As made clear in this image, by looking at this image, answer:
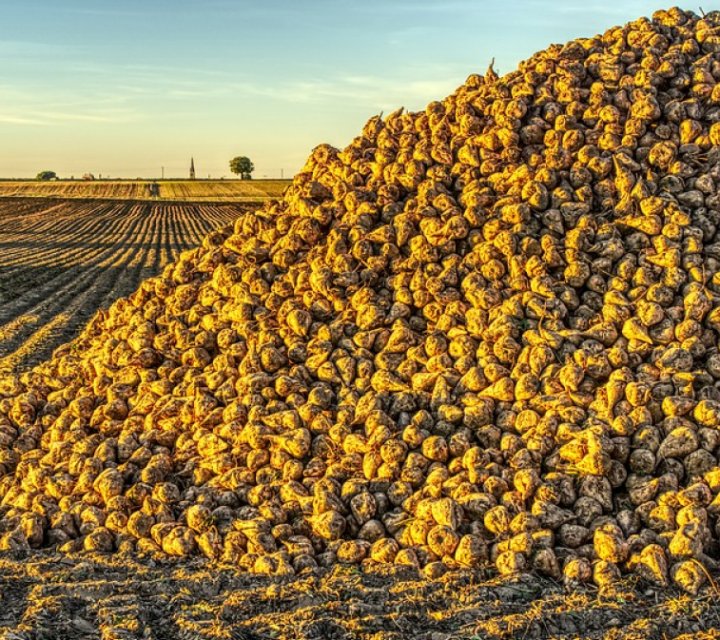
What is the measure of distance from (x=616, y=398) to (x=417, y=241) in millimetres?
1449

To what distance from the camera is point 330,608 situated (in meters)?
3.16

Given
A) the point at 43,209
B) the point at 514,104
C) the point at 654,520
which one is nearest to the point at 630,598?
the point at 654,520

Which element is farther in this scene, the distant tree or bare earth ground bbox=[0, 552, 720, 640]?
the distant tree

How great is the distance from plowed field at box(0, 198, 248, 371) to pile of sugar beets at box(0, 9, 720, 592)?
437 centimetres

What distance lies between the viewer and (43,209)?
4356 cm

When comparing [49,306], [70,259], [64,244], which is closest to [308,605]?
[49,306]

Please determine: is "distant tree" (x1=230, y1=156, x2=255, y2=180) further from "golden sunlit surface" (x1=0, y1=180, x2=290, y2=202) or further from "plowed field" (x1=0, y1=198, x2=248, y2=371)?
"plowed field" (x1=0, y1=198, x2=248, y2=371)

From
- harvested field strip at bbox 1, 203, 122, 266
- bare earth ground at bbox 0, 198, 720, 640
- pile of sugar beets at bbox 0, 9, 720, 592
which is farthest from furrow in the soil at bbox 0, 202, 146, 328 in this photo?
bare earth ground at bbox 0, 198, 720, 640

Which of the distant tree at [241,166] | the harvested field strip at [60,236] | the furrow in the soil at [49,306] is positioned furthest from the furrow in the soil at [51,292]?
the distant tree at [241,166]

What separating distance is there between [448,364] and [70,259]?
1825 cm

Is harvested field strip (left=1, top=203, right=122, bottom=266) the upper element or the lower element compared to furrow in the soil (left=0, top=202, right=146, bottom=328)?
upper

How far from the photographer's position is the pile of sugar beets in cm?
353

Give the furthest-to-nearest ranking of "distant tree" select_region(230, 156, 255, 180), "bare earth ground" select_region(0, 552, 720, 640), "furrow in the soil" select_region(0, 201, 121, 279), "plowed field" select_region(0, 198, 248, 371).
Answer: "distant tree" select_region(230, 156, 255, 180) → "furrow in the soil" select_region(0, 201, 121, 279) → "plowed field" select_region(0, 198, 248, 371) → "bare earth ground" select_region(0, 552, 720, 640)

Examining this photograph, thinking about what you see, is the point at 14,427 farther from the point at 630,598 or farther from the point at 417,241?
the point at 630,598
